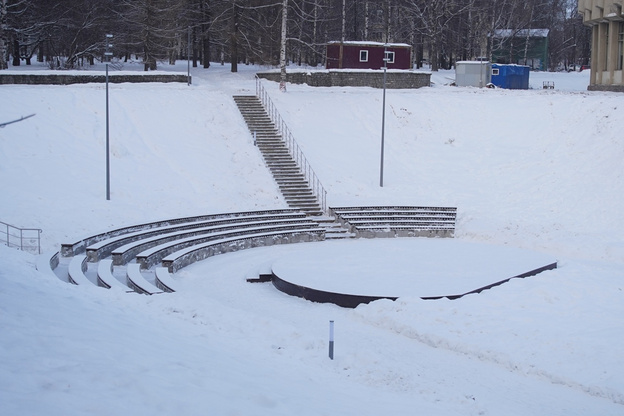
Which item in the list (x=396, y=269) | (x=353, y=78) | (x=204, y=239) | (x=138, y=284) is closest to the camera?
(x=138, y=284)

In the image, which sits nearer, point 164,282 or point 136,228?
point 164,282

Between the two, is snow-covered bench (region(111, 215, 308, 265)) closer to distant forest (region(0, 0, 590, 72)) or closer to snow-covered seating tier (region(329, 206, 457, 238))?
snow-covered seating tier (region(329, 206, 457, 238))

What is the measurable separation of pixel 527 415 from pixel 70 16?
42.2m

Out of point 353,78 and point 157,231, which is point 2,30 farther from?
point 157,231

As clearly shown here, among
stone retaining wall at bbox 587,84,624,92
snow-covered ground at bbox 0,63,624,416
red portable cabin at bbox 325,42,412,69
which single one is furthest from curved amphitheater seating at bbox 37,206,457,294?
red portable cabin at bbox 325,42,412,69

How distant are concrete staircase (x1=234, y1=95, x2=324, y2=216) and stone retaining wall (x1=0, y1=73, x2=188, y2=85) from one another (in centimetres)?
433

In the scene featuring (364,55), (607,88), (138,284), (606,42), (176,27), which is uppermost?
(176,27)

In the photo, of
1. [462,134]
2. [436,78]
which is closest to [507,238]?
[462,134]

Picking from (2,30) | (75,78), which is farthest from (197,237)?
(2,30)

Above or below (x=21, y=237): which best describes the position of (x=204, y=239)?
below

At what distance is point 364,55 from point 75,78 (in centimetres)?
1692

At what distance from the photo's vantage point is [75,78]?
32.7 m

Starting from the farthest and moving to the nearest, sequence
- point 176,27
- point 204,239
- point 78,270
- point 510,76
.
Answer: point 176,27 → point 510,76 → point 204,239 → point 78,270

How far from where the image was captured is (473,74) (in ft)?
143
